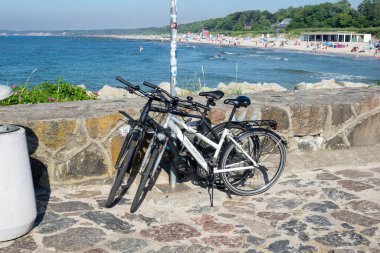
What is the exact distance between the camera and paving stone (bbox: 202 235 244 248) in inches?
146

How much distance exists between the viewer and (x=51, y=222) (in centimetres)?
410

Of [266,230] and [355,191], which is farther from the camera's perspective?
[355,191]

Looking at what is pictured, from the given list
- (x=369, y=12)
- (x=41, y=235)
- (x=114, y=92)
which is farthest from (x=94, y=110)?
(x=369, y=12)

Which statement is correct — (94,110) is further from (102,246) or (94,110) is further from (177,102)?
(102,246)

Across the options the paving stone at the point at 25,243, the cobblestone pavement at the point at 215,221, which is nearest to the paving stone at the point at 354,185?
the cobblestone pavement at the point at 215,221

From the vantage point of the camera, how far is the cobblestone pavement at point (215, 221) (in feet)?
12.1

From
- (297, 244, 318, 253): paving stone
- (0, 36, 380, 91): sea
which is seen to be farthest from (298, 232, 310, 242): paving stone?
(0, 36, 380, 91): sea

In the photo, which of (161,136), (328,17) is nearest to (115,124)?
(161,136)

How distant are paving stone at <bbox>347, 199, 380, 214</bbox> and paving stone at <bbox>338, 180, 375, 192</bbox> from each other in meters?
0.34

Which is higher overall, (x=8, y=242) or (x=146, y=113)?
(x=146, y=113)

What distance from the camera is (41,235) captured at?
12.6 ft

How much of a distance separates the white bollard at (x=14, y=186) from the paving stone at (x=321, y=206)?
8.13 ft

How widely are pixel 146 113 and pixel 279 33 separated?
467 ft

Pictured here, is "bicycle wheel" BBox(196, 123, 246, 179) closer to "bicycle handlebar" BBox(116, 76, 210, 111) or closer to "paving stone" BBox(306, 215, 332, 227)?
"bicycle handlebar" BBox(116, 76, 210, 111)
